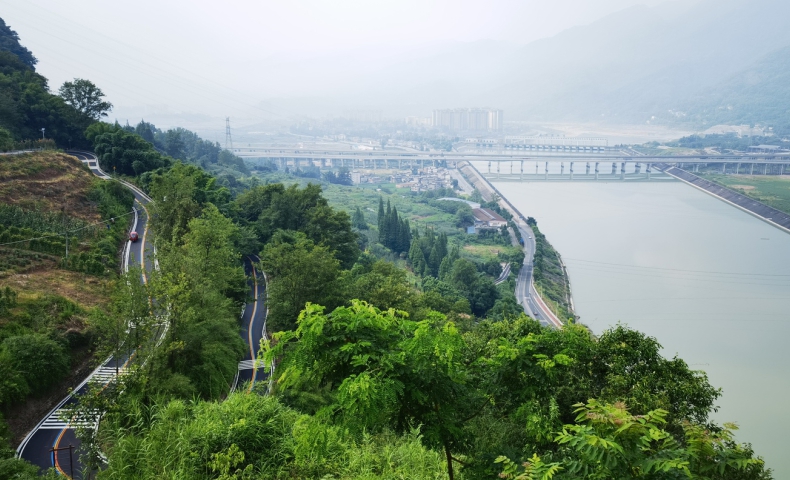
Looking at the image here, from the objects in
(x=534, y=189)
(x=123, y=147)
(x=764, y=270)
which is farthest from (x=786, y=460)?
(x=534, y=189)

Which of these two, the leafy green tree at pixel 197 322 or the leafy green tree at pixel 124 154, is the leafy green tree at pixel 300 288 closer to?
the leafy green tree at pixel 197 322

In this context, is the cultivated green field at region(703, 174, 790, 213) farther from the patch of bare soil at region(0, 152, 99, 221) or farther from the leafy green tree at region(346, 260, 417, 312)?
the patch of bare soil at region(0, 152, 99, 221)

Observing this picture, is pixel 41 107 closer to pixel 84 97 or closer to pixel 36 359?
pixel 84 97

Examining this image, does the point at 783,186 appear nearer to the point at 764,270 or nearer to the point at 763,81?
the point at 764,270

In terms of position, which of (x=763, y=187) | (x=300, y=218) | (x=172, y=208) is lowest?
(x=763, y=187)

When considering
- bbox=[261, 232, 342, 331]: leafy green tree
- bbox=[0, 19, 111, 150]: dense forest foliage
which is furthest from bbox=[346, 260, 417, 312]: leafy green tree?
bbox=[0, 19, 111, 150]: dense forest foliage

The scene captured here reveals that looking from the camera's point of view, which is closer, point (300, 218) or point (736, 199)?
point (300, 218)

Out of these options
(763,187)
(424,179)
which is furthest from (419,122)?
(763,187)
